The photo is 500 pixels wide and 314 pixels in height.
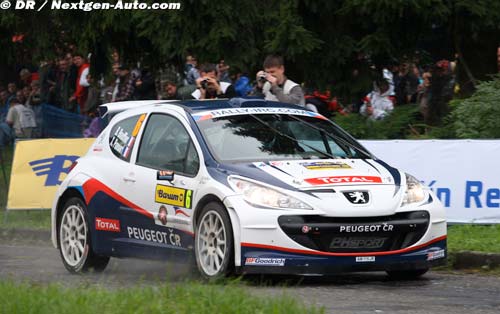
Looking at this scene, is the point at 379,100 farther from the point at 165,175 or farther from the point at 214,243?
the point at 214,243

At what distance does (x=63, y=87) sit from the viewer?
28.0 m

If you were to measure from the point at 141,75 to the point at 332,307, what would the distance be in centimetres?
1459

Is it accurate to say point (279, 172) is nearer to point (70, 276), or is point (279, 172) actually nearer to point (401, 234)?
point (401, 234)

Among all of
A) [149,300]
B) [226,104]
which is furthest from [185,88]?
[149,300]

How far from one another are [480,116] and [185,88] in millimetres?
3655

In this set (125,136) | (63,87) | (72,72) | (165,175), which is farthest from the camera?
(63,87)

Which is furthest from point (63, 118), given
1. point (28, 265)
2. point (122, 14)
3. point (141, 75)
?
point (28, 265)

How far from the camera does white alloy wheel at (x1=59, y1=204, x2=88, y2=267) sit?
41.8 feet

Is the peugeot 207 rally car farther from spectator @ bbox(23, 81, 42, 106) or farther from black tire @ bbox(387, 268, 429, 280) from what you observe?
spectator @ bbox(23, 81, 42, 106)

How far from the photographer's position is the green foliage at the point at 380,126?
16766 mm

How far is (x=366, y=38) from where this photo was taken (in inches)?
723

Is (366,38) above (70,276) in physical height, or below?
above

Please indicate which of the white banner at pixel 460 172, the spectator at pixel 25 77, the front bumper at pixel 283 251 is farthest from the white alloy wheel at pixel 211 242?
the spectator at pixel 25 77

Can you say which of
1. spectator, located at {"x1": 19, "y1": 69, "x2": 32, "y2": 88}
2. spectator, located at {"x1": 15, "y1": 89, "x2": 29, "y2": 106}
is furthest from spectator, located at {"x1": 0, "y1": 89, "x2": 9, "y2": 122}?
spectator, located at {"x1": 15, "y1": 89, "x2": 29, "y2": 106}
